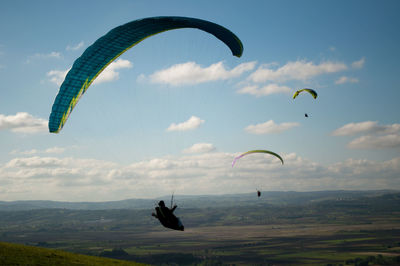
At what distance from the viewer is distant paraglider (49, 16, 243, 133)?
21141 millimetres

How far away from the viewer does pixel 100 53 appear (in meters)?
21.8

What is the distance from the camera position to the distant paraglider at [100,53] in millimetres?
21141

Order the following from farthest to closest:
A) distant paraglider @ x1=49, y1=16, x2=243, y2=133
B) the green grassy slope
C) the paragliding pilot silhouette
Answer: the green grassy slope < distant paraglider @ x1=49, y1=16, x2=243, y2=133 < the paragliding pilot silhouette

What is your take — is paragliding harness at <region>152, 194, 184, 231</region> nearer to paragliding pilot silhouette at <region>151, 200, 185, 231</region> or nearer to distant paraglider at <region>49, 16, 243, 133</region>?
paragliding pilot silhouette at <region>151, 200, 185, 231</region>

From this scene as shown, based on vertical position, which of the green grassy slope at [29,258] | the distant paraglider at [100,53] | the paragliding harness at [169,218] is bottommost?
the green grassy slope at [29,258]

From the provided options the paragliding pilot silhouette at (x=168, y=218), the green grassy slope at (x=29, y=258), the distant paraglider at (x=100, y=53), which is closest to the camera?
the paragliding pilot silhouette at (x=168, y=218)

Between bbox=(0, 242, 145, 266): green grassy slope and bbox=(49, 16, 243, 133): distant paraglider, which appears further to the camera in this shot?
bbox=(0, 242, 145, 266): green grassy slope

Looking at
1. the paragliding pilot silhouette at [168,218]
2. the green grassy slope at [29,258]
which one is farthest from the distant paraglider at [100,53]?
the green grassy slope at [29,258]

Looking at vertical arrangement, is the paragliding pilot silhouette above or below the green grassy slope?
above

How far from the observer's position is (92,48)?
841 inches

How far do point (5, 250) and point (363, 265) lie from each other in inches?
5332

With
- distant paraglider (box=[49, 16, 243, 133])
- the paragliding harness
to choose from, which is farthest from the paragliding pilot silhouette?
distant paraglider (box=[49, 16, 243, 133])

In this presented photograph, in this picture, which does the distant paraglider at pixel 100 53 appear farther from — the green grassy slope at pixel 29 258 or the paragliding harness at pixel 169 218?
the green grassy slope at pixel 29 258

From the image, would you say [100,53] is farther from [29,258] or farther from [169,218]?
[29,258]
